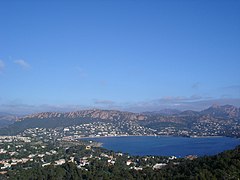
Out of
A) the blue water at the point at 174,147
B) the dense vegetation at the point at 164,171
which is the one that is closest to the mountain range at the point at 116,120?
the blue water at the point at 174,147

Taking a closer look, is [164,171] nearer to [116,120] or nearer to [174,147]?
[174,147]

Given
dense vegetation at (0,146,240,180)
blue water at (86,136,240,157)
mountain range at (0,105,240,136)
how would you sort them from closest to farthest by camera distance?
dense vegetation at (0,146,240,180) → blue water at (86,136,240,157) → mountain range at (0,105,240,136)

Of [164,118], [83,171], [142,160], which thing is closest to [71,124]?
[164,118]

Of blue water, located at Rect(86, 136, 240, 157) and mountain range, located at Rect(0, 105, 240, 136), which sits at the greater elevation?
mountain range, located at Rect(0, 105, 240, 136)

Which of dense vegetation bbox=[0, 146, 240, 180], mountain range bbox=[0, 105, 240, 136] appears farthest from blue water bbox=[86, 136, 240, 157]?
mountain range bbox=[0, 105, 240, 136]

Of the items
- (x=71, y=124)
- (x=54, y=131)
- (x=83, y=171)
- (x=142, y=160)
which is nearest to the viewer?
(x=83, y=171)

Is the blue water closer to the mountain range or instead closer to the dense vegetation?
the dense vegetation

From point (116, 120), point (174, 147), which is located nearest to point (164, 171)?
point (174, 147)

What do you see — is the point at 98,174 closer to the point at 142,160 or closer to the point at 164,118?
the point at 142,160

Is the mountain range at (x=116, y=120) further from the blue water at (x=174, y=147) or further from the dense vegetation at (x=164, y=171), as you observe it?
the dense vegetation at (x=164, y=171)
